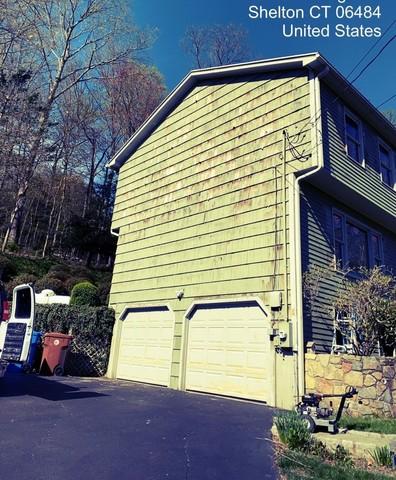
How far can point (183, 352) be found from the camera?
963 centimetres

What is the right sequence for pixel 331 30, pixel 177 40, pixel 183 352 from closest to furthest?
pixel 331 30 < pixel 183 352 < pixel 177 40

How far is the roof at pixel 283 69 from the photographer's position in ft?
29.0

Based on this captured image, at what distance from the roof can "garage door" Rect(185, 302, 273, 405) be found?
5630 mm

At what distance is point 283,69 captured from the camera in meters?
9.45

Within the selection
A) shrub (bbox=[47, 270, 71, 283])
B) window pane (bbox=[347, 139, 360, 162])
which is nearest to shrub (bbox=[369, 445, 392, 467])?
window pane (bbox=[347, 139, 360, 162])

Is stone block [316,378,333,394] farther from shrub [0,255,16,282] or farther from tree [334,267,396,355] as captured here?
shrub [0,255,16,282]

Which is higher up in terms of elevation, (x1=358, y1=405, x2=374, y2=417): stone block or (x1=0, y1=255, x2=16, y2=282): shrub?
(x1=0, y1=255, x2=16, y2=282): shrub

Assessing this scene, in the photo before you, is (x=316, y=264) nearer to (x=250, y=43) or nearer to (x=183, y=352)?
(x=183, y=352)

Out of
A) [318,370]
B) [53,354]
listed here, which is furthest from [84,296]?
[318,370]

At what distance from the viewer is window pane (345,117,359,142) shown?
10.1 m

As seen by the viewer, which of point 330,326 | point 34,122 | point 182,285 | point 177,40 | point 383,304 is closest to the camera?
point 383,304

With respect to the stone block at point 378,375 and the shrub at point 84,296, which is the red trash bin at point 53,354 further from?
the stone block at point 378,375

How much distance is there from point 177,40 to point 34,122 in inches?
484

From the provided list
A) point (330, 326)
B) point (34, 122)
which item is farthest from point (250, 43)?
point (330, 326)
